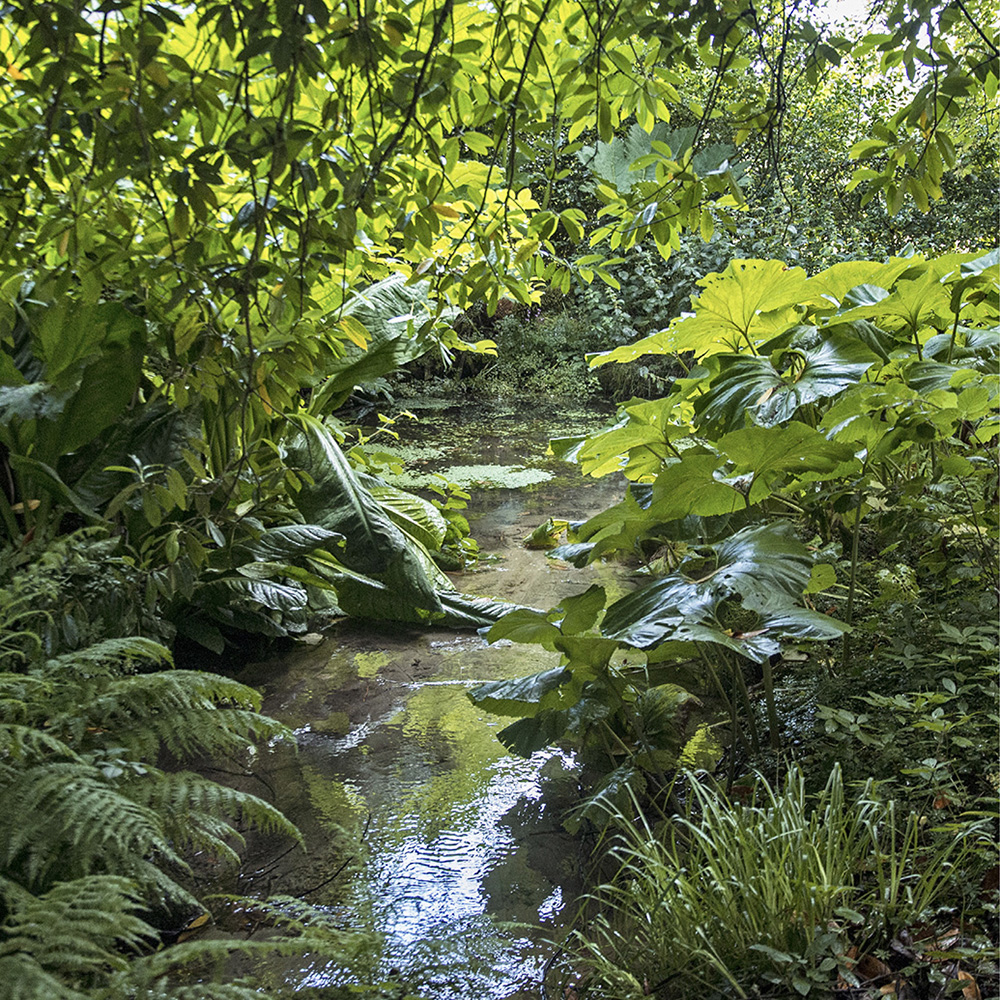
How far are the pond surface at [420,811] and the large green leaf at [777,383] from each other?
109cm

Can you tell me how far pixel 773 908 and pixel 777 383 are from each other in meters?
1.02

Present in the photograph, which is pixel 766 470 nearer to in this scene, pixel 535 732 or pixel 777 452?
pixel 777 452

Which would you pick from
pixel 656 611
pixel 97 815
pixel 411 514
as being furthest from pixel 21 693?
pixel 411 514

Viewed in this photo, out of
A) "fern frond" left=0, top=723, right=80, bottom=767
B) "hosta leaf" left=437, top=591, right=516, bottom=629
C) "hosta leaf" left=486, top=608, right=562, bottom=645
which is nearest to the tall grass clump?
"hosta leaf" left=486, top=608, right=562, bottom=645

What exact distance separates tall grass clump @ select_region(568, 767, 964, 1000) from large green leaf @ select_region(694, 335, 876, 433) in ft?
2.36

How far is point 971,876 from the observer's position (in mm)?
1382

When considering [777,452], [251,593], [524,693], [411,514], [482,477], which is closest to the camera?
[777,452]

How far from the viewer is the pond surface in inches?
64.3

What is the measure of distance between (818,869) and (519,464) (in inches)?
212

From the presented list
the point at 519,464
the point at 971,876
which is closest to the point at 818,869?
the point at 971,876

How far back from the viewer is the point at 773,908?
1303mm

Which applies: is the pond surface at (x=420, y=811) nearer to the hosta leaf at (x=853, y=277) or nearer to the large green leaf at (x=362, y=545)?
the large green leaf at (x=362, y=545)

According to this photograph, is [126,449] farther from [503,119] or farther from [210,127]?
[503,119]

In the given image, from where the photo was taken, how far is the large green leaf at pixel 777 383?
5.48ft
